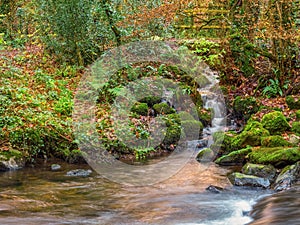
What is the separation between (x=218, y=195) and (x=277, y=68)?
825 cm

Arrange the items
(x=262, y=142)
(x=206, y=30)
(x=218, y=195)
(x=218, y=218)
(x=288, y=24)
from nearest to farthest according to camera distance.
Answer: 1. (x=218, y=218)
2. (x=218, y=195)
3. (x=262, y=142)
4. (x=288, y=24)
5. (x=206, y=30)

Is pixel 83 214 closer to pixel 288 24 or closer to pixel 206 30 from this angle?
pixel 288 24

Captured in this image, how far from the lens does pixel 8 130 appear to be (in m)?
10.2

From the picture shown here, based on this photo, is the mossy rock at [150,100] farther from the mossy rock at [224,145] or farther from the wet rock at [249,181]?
the wet rock at [249,181]

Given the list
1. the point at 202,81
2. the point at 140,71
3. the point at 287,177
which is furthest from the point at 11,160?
the point at 202,81

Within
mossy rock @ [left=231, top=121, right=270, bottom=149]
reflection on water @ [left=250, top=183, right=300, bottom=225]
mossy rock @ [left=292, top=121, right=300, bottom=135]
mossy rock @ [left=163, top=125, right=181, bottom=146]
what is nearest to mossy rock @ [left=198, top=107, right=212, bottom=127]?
mossy rock @ [left=163, top=125, right=181, bottom=146]

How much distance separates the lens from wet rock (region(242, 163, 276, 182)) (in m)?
8.33

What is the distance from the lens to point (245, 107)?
1359 cm

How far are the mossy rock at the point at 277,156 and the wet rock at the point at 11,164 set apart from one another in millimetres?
5414

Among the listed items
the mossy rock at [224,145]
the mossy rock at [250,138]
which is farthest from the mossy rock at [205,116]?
the mossy rock at [250,138]

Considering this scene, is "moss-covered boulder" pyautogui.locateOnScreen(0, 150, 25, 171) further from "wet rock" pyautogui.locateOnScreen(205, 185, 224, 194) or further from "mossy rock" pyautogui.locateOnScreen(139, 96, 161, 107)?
"mossy rock" pyautogui.locateOnScreen(139, 96, 161, 107)

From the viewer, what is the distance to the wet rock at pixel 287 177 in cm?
767

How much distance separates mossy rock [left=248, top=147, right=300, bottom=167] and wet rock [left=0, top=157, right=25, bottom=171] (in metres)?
5.41

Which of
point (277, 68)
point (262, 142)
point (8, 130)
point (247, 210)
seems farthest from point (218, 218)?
point (277, 68)
